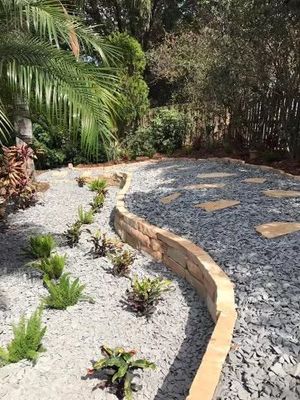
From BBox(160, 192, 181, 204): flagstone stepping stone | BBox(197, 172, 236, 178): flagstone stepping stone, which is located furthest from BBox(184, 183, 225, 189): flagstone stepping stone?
BBox(197, 172, 236, 178): flagstone stepping stone

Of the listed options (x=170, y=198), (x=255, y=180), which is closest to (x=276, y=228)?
(x=170, y=198)

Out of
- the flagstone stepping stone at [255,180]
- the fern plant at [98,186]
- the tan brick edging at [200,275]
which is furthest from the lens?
the fern plant at [98,186]

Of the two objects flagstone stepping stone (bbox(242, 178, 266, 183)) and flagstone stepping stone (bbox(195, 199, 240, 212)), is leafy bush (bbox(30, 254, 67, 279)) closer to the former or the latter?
flagstone stepping stone (bbox(195, 199, 240, 212))

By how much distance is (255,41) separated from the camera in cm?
697

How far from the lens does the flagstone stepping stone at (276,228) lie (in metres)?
3.32

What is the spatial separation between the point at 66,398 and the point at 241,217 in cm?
235

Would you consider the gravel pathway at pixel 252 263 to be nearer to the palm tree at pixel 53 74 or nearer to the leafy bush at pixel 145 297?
the leafy bush at pixel 145 297

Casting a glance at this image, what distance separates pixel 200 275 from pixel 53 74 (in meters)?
1.82

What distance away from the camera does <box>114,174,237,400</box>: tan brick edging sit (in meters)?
1.73

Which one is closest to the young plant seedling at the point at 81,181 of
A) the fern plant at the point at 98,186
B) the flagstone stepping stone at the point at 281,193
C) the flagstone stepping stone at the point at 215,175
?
the fern plant at the point at 98,186

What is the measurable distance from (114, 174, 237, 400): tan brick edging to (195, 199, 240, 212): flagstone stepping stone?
658 millimetres

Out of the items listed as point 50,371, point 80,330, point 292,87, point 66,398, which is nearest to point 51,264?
point 80,330

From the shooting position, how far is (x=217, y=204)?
14.2 feet

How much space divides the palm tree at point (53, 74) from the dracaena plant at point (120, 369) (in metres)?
1.42
